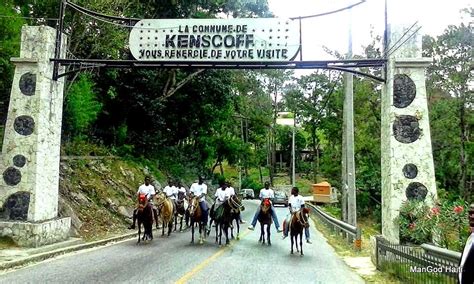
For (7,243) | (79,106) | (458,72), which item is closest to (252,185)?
(458,72)

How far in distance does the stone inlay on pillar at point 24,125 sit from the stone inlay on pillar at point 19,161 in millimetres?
681

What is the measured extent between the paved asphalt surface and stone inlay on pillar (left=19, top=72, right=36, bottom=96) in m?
4.88

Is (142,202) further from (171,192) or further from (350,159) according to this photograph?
(350,159)

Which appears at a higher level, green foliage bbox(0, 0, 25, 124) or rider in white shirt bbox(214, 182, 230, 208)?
green foliage bbox(0, 0, 25, 124)

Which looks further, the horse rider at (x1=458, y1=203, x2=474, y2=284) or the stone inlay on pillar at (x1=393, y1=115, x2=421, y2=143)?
the stone inlay on pillar at (x1=393, y1=115, x2=421, y2=143)

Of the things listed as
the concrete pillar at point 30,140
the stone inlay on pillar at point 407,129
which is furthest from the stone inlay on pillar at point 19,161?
the stone inlay on pillar at point 407,129

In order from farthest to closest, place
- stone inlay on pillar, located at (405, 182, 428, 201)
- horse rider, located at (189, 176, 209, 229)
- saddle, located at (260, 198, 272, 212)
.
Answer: horse rider, located at (189, 176, 209, 229) → saddle, located at (260, 198, 272, 212) → stone inlay on pillar, located at (405, 182, 428, 201)

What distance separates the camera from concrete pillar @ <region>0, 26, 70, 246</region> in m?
13.6

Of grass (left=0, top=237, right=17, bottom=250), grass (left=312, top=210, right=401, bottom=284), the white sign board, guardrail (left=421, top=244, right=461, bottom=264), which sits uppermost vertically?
the white sign board

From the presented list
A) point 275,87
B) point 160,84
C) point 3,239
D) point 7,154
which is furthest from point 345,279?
point 275,87

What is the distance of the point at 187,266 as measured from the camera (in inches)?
439

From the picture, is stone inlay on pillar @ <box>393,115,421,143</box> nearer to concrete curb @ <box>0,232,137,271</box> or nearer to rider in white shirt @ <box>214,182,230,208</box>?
rider in white shirt @ <box>214,182,230,208</box>

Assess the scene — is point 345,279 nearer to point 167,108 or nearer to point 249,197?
point 167,108

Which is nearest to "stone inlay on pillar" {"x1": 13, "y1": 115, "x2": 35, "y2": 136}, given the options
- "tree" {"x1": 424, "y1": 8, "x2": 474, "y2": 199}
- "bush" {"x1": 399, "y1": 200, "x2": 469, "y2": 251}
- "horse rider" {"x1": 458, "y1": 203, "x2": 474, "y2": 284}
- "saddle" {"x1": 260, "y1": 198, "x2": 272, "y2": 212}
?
"saddle" {"x1": 260, "y1": 198, "x2": 272, "y2": 212}
